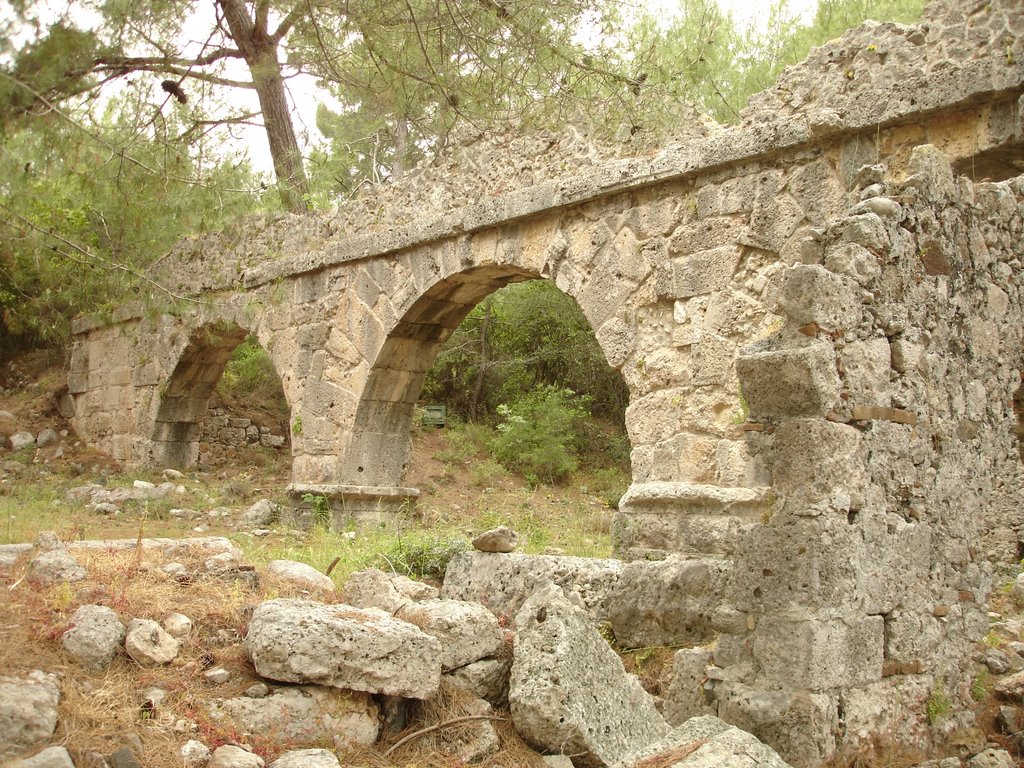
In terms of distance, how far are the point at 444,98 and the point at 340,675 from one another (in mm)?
3445

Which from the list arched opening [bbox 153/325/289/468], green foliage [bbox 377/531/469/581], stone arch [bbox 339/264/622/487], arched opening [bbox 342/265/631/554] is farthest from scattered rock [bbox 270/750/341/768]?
arched opening [bbox 153/325/289/468]

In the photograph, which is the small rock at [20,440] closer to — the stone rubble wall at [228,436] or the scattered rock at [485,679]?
the stone rubble wall at [228,436]

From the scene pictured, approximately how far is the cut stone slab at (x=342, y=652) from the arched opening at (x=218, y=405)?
6624 mm

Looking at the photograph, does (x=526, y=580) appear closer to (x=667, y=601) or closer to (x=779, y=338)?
(x=667, y=601)

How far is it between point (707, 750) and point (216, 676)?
1574 millimetres

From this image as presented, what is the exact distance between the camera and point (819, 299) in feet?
10.8

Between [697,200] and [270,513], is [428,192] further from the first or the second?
[270,513]

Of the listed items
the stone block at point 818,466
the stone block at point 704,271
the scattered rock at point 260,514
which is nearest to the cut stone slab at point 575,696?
the stone block at point 818,466

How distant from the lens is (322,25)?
5.64 m

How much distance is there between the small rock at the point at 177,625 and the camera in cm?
350

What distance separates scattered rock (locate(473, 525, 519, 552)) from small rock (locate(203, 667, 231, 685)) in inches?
73.5

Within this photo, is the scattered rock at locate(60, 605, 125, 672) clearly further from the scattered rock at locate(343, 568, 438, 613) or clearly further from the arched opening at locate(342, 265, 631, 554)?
the arched opening at locate(342, 265, 631, 554)

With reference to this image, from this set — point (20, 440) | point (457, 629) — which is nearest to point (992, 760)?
point (457, 629)

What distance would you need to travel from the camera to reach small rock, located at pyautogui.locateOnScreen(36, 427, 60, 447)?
12047 millimetres
